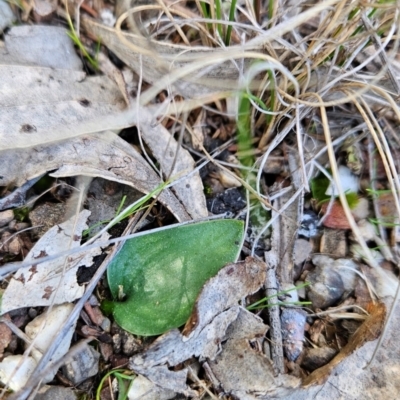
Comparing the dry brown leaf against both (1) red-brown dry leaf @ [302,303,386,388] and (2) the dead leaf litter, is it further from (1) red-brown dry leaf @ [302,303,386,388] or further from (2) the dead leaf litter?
(1) red-brown dry leaf @ [302,303,386,388]

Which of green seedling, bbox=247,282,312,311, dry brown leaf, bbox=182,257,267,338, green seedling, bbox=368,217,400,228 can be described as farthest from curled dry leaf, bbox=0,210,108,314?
green seedling, bbox=368,217,400,228

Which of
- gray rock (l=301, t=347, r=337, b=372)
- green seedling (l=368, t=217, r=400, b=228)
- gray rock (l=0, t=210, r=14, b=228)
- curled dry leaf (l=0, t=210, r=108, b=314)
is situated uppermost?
gray rock (l=0, t=210, r=14, b=228)

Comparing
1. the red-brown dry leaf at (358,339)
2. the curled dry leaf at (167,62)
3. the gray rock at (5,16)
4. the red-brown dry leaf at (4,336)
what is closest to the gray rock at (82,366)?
the red-brown dry leaf at (4,336)

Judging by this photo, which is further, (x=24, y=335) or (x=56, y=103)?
(x=56, y=103)

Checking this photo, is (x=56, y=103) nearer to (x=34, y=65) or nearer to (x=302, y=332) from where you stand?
(x=34, y=65)

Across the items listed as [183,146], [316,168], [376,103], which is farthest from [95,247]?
[376,103]

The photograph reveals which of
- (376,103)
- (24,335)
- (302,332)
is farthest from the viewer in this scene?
(376,103)

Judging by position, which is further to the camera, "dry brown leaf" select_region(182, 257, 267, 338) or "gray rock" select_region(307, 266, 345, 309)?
"gray rock" select_region(307, 266, 345, 309)
